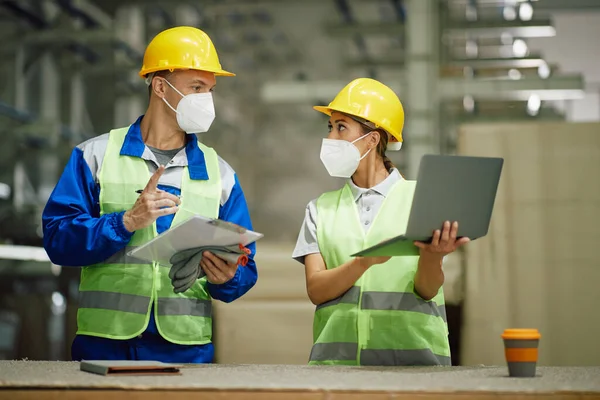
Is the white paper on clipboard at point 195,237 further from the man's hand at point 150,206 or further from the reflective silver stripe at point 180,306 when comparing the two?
the reflective silver stripe at point 180,306

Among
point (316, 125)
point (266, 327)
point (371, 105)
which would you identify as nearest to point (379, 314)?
point (371, 105)

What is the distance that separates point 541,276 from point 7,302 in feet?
21.0

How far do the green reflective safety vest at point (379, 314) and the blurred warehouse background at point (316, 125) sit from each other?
1647mm

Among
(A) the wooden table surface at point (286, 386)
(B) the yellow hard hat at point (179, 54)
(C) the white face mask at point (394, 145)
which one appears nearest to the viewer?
(A) the wooden table surface at point (286, 386)

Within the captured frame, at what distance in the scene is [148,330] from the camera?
8.72 feet

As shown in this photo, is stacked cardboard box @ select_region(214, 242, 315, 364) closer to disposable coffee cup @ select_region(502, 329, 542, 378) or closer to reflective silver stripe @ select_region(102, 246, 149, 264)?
reflective silver stripe @ select_region(102, 246, 149, 264)

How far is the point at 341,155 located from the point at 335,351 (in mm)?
689

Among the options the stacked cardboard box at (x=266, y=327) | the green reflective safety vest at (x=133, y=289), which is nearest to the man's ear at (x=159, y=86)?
the green reflective safety vest at (x=133, y=289)

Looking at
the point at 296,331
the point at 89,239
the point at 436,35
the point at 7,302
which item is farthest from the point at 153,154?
the point at 7,302

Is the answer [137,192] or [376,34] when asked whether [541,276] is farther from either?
[376,34]

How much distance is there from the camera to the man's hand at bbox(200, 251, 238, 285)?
8.38ft

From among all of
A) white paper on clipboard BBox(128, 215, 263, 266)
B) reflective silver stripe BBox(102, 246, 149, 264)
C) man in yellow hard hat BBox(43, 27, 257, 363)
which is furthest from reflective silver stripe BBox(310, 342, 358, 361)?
reflective silver stripe BBox(102, 246, 149, 264)

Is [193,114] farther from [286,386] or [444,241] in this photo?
[286,386]

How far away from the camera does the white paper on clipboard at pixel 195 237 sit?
87.8 inches
